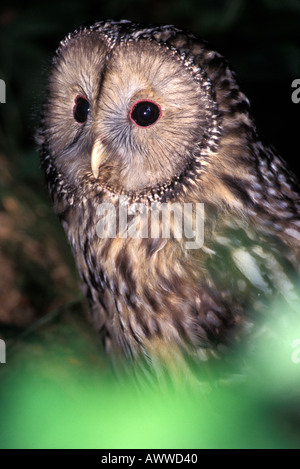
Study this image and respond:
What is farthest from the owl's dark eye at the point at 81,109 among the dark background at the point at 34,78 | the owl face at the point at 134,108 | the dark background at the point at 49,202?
the dark background at the point at 34,78

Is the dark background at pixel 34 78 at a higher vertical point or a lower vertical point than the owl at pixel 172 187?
higher

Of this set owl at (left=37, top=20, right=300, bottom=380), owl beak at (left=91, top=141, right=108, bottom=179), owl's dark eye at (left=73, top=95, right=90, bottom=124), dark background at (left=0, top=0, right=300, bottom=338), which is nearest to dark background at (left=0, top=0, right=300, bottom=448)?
dark background at (left=0, top=0, right=300, bottom=338)

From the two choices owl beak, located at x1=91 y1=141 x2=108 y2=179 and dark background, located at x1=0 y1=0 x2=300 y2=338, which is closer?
owl beak, located at x1=91 y1=141 x2=108 y2=179

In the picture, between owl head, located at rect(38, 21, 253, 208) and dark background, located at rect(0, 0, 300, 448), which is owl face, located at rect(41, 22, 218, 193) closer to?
owl head, located at rect(38, 21, 253, 208)

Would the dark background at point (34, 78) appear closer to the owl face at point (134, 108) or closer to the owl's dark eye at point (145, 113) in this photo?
the owl face at point (134, 108)

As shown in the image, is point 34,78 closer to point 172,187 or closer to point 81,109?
point 81,109

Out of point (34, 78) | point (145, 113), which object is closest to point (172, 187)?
point (145, 113)
